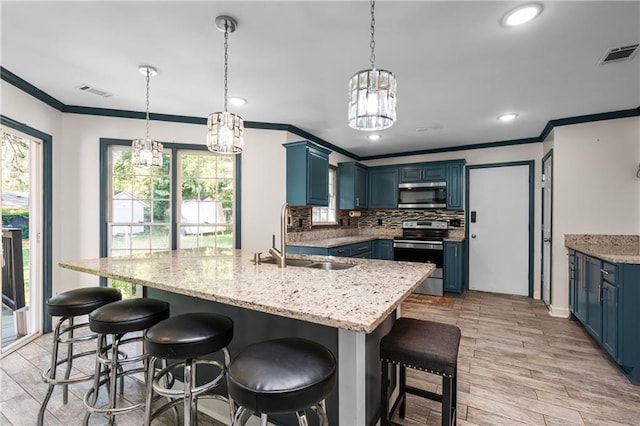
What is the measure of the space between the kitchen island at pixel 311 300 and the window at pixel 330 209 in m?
2.82

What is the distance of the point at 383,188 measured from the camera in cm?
552

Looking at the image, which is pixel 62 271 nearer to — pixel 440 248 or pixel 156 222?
pixel 156 222

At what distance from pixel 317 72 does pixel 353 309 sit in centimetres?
210

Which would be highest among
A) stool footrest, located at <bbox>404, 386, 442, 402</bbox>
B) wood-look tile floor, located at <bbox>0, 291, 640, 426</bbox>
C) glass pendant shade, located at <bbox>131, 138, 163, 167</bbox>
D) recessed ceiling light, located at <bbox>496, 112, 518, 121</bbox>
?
recessed ceiling light, located at <bbox>496, 112, 518, 121</bbox>

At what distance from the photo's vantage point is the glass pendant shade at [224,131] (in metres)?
1.94

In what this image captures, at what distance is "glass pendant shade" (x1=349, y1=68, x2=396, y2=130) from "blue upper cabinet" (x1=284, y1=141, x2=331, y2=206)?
244 cm

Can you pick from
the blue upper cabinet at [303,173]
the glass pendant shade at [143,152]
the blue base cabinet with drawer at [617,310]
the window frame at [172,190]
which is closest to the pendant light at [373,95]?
the glass pendant shade at [143,152]

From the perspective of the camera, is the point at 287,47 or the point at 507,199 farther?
the point at 507,199

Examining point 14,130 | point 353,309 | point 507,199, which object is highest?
point 14,130

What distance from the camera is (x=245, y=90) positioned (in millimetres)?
2914

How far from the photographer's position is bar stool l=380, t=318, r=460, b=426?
136cm

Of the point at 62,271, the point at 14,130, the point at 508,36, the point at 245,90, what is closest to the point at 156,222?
the point at 62,271

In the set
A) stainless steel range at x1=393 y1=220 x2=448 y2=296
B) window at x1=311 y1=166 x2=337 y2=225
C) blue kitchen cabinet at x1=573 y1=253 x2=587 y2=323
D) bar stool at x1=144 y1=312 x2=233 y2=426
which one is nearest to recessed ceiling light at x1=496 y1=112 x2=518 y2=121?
blue kitchen cabinet at x1=573 y1=253 x2=587 y2=323

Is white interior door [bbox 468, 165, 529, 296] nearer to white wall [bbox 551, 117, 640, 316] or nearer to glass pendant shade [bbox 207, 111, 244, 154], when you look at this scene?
white wall [bbox 551, 117, 640, 316]
